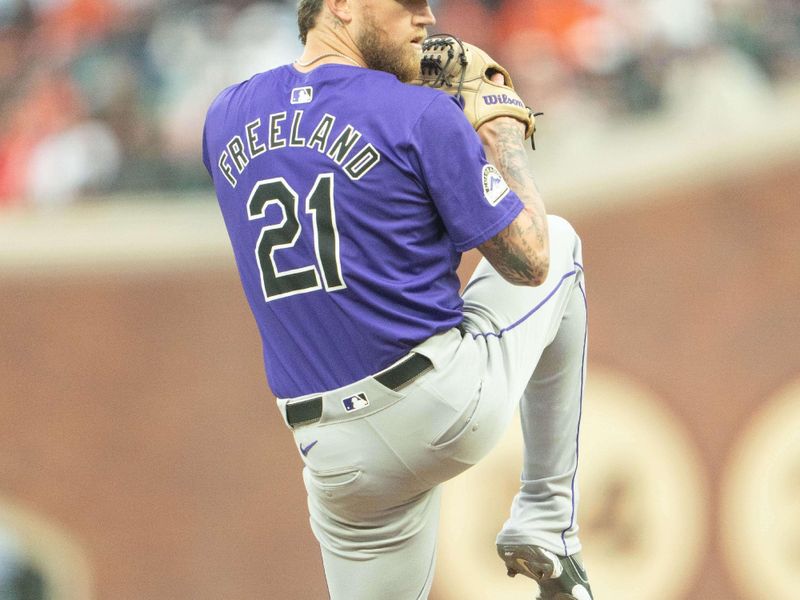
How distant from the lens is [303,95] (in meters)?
2.50

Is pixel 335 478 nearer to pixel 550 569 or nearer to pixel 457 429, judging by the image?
pixel 457 429

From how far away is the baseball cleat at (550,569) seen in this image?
9.17 feet

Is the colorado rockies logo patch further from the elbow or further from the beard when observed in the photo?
the beard

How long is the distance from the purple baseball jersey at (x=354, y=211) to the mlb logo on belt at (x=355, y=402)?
3 centimetres

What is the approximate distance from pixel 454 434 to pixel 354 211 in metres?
0.50

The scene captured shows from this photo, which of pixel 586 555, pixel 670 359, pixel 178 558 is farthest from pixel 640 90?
pixel 178 558

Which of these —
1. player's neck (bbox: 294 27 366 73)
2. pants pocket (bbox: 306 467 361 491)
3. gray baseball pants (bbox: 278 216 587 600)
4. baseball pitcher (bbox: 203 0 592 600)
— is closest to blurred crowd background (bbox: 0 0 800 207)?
gray baseball pants (bbox: 278 216 587 600)

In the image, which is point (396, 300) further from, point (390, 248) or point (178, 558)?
point (178, 558)

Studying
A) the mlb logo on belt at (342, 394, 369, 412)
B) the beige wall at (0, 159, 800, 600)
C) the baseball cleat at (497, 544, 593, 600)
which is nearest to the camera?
the mlb logo on belt at (342, 394, 369, 412)

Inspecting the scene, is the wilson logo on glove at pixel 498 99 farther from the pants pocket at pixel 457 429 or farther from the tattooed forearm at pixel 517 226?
the pants pocket at pixel 457 429

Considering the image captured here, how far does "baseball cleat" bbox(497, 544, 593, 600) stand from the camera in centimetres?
279

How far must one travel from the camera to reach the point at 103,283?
5.84 metres

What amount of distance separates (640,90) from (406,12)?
3.50 meters

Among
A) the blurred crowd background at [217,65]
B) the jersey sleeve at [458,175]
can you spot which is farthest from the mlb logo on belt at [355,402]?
the blurred crowd background at [217,65]
